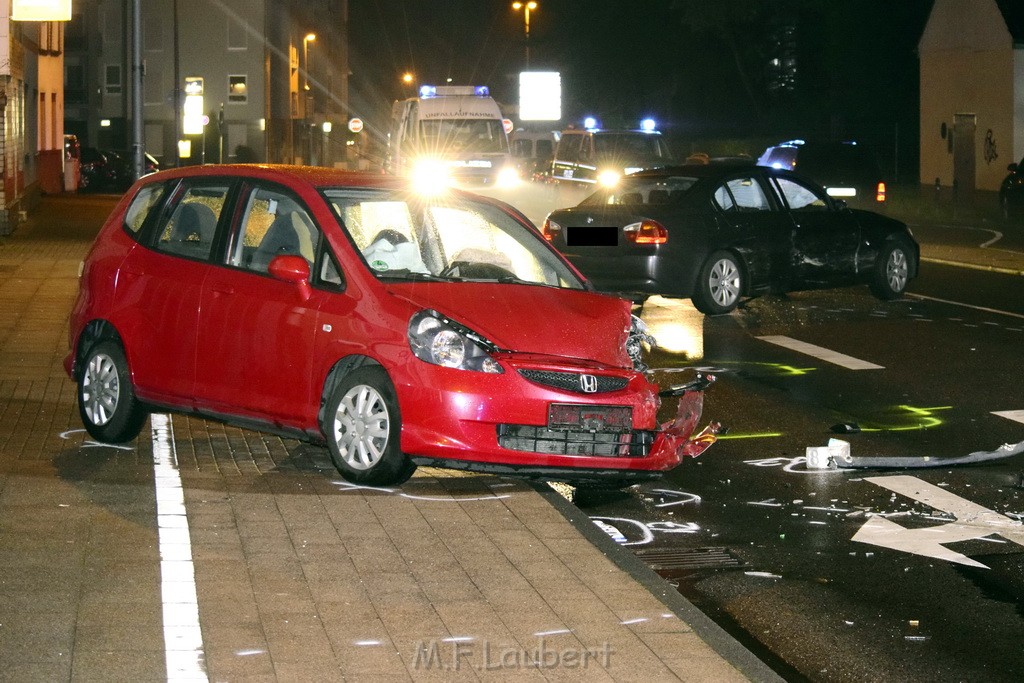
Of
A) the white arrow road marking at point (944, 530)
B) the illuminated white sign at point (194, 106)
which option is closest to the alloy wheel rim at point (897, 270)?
the white arrow road marking at point (944, 530)

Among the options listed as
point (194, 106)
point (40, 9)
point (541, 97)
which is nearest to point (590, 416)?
point (40, 9)

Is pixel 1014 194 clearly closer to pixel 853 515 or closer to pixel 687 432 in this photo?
pixel 687 432

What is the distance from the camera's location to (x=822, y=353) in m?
14.4

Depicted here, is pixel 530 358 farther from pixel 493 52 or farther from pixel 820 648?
pixel 493 52

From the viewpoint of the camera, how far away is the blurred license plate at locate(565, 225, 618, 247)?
16938mm

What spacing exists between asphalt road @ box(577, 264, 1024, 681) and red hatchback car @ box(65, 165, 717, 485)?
1.93ft

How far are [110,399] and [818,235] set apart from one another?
10.0 meters

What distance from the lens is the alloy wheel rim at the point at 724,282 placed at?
1716 centimetres

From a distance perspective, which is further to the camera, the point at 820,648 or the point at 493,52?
the point at 493,52

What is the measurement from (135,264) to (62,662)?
456cm

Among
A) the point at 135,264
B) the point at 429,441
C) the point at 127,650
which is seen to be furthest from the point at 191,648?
the point at 135,264

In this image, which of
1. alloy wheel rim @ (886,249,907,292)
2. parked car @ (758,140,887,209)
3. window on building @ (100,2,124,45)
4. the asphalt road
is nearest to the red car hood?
the asphalt road

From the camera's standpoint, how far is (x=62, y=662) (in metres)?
5.28

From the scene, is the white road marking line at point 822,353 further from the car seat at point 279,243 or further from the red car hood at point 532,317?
the car seat at point 279,243
